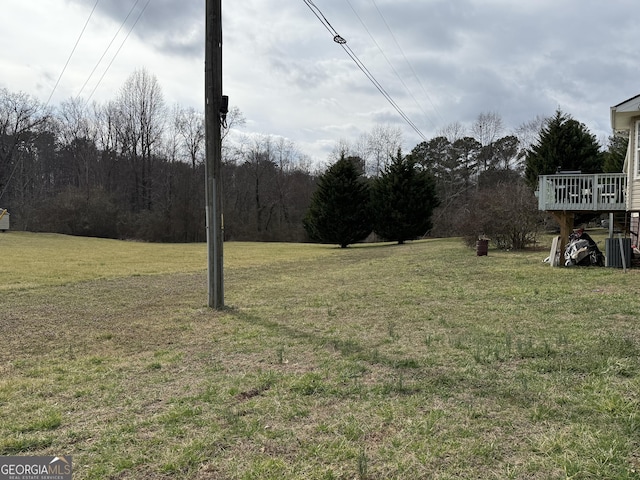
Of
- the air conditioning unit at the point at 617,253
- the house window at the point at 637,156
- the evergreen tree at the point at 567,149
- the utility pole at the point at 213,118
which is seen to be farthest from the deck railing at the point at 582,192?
the evergreen tree at the point at 567,149

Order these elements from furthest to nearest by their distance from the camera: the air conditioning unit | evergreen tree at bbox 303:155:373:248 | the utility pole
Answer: evergreen tree at bbox 303:155:373:248 → the air conditioning unit → the utility pole

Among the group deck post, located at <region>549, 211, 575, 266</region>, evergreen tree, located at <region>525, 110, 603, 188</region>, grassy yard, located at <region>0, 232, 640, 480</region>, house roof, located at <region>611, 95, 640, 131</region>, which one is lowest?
grassy yard, located at <region>0, 232, 640, 480</region>

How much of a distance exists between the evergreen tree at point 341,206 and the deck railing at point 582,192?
17.9 m

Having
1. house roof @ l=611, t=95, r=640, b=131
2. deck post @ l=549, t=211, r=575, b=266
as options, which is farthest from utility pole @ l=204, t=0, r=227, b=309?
house roof @ l=611, t=95, r=640, b=131

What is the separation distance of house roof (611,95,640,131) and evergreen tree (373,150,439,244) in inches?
665

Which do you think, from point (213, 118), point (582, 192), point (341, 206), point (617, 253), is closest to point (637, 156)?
point (582, 192)

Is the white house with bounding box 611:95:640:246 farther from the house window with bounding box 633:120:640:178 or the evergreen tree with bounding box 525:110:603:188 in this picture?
the evergreen tree with bounding box 525:110:603:188

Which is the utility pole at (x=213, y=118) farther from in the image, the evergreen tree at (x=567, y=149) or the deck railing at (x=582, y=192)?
the evergreen tree at (x=567, y=149)

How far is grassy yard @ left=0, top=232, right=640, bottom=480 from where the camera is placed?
8.11ft

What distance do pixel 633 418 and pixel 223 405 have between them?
2741mm

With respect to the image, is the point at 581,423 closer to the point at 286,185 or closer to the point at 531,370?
the point at 531,370

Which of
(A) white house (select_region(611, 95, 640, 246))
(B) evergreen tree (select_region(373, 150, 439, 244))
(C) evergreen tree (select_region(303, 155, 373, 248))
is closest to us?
(A) white house (select_region(611, 95, 640, 246))

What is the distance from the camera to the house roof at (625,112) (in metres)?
11.9

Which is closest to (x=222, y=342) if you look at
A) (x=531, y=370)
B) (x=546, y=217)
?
(x=531, y=370)
